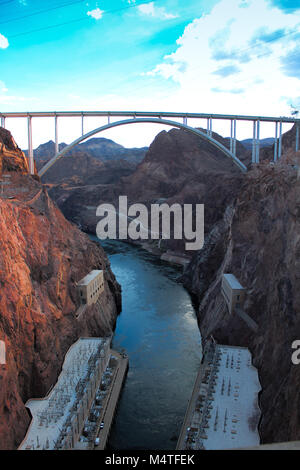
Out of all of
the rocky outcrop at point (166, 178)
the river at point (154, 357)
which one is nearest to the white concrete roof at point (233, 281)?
the river at point (154, 357)

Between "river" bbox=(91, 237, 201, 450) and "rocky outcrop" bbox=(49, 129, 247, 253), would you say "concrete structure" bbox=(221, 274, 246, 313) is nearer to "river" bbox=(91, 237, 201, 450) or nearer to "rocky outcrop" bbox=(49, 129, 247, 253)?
"river" bbox=(91, 237, 201, 450)

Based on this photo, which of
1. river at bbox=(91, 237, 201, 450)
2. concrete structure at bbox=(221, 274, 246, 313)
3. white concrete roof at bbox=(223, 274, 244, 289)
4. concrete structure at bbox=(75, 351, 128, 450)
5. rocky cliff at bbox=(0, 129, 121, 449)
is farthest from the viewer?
white concrete roof at bbox=(223, 274, 244, 289)

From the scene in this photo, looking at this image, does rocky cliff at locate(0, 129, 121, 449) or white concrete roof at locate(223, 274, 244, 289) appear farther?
white concrete roof at locate(223, 274, 244, 289)

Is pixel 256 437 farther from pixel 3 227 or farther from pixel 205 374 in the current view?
pixel 3 227

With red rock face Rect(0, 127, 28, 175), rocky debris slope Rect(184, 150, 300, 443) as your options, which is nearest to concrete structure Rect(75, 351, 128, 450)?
rocky debris slope Rect(184, 150, 300, 443)

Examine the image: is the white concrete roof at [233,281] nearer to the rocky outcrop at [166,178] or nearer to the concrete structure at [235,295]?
the concrete structure at [235,295]

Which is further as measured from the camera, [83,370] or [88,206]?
[88,206]
